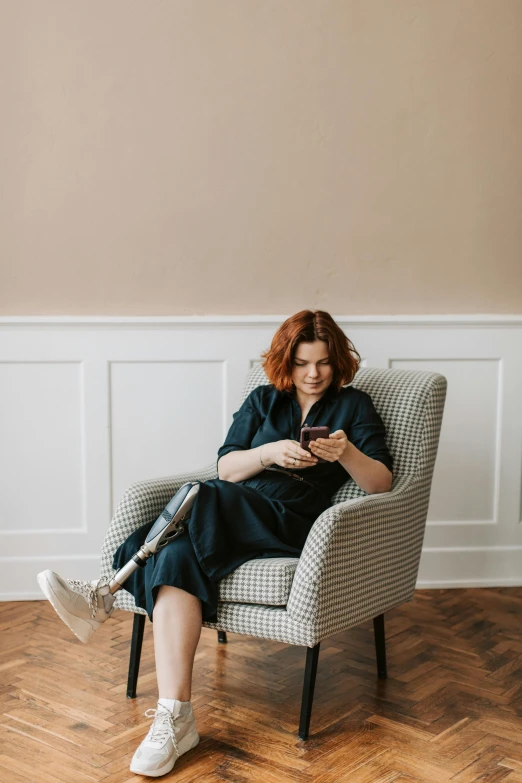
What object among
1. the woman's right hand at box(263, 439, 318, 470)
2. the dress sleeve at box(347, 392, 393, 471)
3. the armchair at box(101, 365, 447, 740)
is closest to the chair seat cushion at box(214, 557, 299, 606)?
the armchair at box(101, 365, 447, 740)

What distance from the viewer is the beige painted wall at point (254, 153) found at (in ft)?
9.62

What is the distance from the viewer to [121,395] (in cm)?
305

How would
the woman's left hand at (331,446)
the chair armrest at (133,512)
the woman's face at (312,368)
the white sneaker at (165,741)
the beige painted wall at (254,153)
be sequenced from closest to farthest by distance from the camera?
the white sneaker at (165,741), the woman's left hand at (331,446), the chair armrest at (133,512), the woman's face at (312,368), the beige painted wall at (254,153)

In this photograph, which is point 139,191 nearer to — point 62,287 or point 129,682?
point 62,287

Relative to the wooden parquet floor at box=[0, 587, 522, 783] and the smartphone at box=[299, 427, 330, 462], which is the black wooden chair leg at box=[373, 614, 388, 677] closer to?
the wooden parquet floor at box=[0, 587, 522, 783]

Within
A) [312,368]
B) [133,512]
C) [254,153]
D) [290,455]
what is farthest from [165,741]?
[254,153]

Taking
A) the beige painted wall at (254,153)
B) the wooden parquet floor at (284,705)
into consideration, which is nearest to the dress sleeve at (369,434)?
the wooden parquet floor at (284,705)

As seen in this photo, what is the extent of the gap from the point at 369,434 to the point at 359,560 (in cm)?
38

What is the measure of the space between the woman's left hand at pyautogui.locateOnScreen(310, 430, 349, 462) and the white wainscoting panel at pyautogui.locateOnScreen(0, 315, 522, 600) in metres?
1.02

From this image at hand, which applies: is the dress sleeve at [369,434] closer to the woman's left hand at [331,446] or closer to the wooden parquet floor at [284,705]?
the woman's left hand at [331,446]

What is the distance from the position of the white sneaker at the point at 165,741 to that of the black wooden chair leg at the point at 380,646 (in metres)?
0.64

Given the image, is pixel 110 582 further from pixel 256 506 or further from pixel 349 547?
pixel 349 547

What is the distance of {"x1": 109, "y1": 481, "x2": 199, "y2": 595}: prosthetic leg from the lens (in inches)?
79.2

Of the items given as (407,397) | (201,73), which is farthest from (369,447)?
(201,73)
